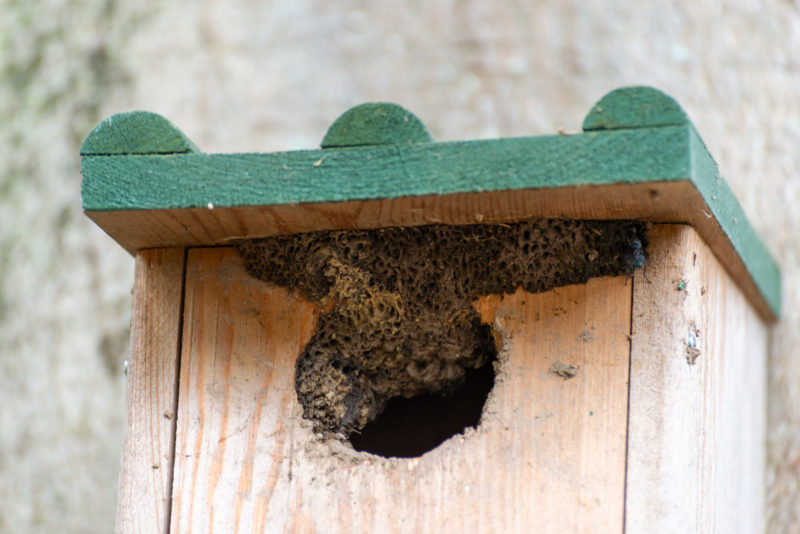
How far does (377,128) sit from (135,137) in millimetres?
278

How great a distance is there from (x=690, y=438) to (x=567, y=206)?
0.30m

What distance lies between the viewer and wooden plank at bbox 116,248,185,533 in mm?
1163

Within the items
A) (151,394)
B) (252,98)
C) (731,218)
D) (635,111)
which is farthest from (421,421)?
(252,98)

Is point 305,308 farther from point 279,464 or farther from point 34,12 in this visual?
point 34,12

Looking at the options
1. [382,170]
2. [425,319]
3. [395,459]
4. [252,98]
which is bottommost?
[395,459]

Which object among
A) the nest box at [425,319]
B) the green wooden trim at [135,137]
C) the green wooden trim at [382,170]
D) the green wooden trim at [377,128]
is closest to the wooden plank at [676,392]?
the nest box at [425,319]

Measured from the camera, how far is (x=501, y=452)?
1.09 metres

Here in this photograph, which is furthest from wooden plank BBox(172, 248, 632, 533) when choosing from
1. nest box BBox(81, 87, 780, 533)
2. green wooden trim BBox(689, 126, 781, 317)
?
green wooden trim BBox(689, 126, 781, 317)

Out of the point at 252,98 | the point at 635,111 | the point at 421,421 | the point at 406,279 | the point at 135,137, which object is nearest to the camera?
the point at 635,111

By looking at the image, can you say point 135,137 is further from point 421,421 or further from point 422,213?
point 421,421

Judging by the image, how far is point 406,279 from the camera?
117 cm

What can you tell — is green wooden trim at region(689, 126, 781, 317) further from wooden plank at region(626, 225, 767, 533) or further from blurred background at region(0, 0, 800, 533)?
blurred background at region(0, 0, 800, 533)

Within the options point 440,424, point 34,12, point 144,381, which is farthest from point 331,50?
point 144,381

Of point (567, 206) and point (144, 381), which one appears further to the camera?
point (144, 381)
